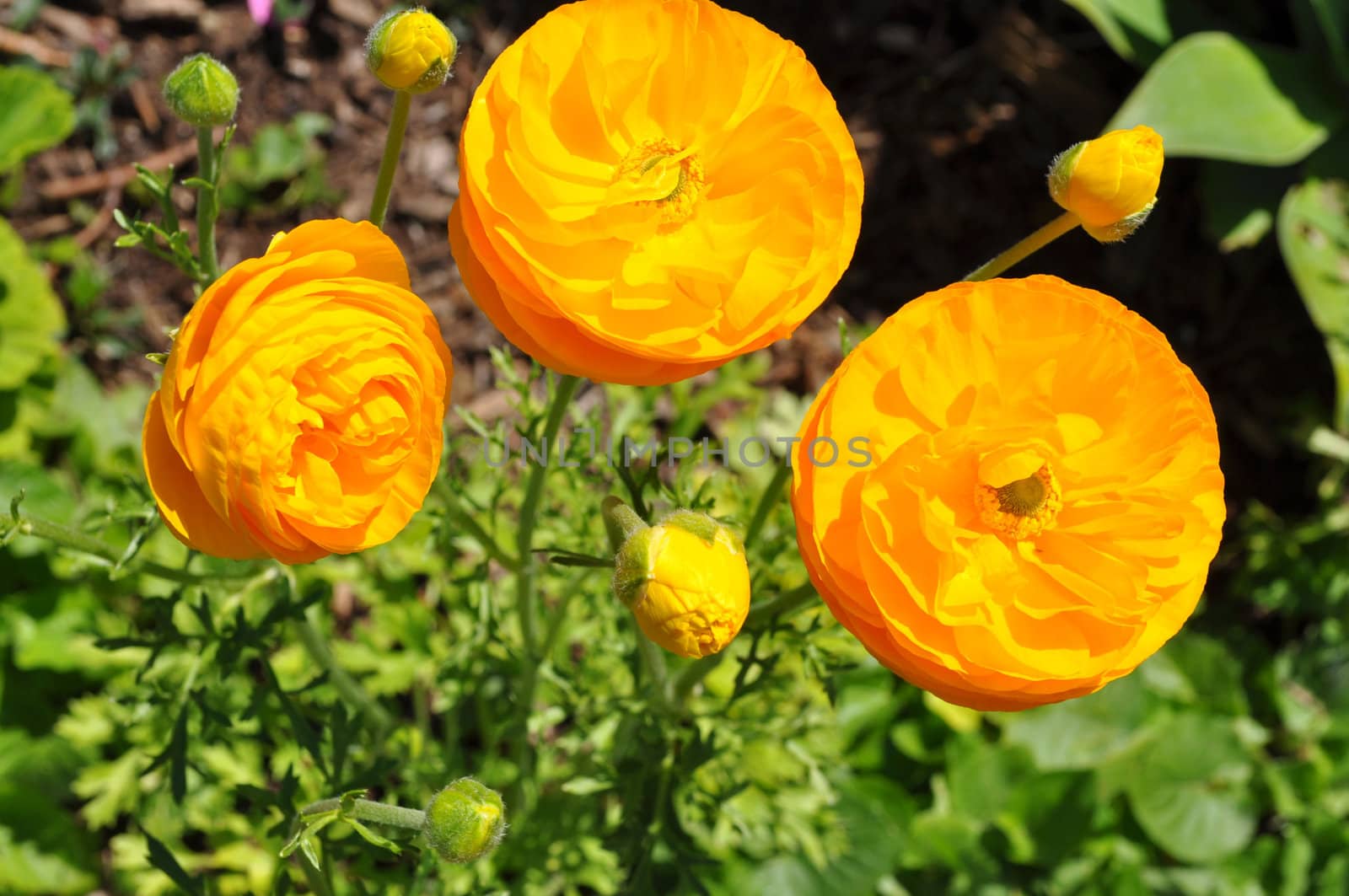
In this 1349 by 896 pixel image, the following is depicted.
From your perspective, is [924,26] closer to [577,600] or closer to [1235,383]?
[1235,383]

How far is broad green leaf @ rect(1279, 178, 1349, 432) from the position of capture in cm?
321

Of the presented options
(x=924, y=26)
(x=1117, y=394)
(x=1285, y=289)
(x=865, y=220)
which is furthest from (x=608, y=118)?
(x=1285, y=289)

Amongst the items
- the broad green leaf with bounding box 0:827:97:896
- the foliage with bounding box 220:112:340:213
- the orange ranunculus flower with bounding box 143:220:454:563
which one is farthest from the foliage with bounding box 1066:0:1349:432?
the broad green leaf with bounding box 0:827:97:896

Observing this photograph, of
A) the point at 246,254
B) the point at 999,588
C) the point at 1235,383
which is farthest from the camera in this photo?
the point at 1235,383

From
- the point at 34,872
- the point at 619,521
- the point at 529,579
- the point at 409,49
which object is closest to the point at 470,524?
the point at 529,579

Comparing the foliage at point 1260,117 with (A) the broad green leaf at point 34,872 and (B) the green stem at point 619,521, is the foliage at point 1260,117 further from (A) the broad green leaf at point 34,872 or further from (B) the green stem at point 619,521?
(A) the broad green leaf at point 34,872

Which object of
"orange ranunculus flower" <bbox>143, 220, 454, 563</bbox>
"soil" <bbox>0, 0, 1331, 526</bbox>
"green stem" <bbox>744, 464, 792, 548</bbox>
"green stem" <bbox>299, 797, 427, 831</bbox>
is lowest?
"soil" <bbox>0, 0, 1331, 526</bbox>

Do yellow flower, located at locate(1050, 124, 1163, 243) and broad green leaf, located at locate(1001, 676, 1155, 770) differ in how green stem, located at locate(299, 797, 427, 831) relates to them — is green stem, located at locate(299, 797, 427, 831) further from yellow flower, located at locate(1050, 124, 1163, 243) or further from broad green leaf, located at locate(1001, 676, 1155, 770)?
broad green leaf, located at locate(1001, 676, 1155, 770)

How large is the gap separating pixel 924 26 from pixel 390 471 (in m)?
3.24

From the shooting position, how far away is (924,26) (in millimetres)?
3898

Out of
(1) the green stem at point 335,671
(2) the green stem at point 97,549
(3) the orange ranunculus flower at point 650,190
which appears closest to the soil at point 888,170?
(1) the green stem at point 335,671

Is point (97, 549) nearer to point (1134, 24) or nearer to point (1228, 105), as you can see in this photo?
point (1228, 105)

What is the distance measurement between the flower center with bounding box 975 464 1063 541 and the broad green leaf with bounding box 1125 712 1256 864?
184 centimetres

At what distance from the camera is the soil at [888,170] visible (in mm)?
3369
